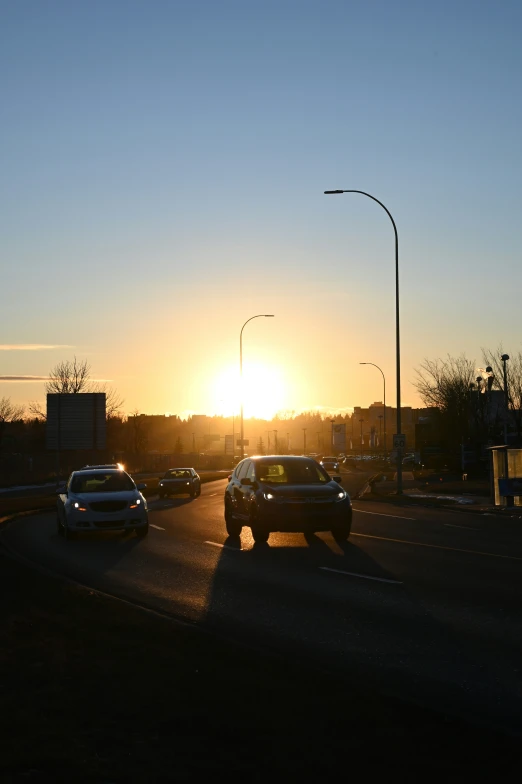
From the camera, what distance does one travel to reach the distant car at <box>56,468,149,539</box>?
70.9 ft

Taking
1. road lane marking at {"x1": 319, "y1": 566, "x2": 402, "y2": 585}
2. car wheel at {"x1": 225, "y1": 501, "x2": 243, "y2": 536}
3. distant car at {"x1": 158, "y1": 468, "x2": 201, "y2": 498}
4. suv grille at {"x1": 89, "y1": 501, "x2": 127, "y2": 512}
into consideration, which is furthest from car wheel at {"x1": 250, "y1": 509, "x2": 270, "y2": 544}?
distant car at {"x1": 158, "y1": 468, "x2": 201, "y2": 498}

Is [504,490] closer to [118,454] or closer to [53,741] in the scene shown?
[53,741]

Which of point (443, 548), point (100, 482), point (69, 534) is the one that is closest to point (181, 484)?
point (100, 482)

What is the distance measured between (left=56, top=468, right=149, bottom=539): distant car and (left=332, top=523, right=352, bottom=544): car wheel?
492cm

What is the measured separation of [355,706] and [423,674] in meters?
1.49

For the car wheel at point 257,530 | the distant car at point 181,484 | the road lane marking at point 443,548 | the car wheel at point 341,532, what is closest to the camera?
the road lane marking at point 443,548

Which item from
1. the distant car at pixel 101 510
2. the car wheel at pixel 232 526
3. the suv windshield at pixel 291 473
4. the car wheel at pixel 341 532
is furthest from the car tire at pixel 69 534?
the car wheel at pixel 341 532

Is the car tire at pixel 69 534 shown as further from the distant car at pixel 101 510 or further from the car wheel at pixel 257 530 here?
the car wheel at pixel 257 530

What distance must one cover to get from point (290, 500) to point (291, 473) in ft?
5.10

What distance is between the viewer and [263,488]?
19453mm

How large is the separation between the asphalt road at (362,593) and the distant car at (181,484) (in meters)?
24.4

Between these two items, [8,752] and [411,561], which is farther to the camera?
[411,561]

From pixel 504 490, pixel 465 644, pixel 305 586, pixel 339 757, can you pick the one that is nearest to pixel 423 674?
pixel 465 644

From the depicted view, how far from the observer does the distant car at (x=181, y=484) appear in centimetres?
4838
